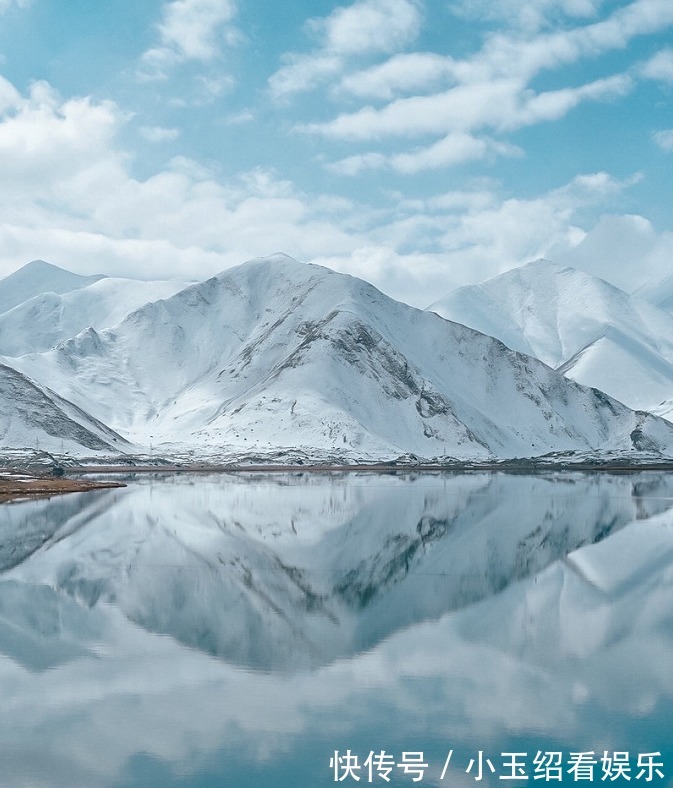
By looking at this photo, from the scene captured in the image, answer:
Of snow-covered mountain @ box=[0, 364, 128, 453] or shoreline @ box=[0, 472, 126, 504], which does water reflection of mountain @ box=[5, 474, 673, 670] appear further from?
snow-covered mountain @ box=[0, 364, 128, 453]

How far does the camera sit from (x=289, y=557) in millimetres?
49219

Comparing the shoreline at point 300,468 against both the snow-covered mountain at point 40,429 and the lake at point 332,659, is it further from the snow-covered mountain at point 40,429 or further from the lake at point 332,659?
the lake at point 332,659

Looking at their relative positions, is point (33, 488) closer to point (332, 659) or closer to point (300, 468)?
point (332, 659)

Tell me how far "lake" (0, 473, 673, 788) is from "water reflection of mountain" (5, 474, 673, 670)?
0.20 meters

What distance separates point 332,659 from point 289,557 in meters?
22.0

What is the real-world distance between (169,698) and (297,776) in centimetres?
593

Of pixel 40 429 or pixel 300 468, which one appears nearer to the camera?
pixel 300 468

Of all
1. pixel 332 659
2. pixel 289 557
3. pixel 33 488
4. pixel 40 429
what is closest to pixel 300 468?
pixel 40 429

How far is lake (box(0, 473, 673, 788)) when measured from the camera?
1967 centimetres

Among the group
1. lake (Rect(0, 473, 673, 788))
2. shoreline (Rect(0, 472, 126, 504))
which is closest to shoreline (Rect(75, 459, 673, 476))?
shoreline (Rect(0, 472, 126, 504))

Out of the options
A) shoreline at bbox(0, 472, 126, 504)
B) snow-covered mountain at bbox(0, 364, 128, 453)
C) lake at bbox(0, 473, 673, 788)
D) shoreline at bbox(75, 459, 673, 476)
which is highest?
snow-covered mountain at bbox(0, 364, 128, 453)

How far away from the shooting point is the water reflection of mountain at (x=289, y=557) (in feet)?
105

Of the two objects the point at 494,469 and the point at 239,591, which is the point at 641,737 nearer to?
the point at 239,591

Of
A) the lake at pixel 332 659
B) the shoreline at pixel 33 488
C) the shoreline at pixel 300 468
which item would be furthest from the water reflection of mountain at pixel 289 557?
the shoreline at pixel 300 468
